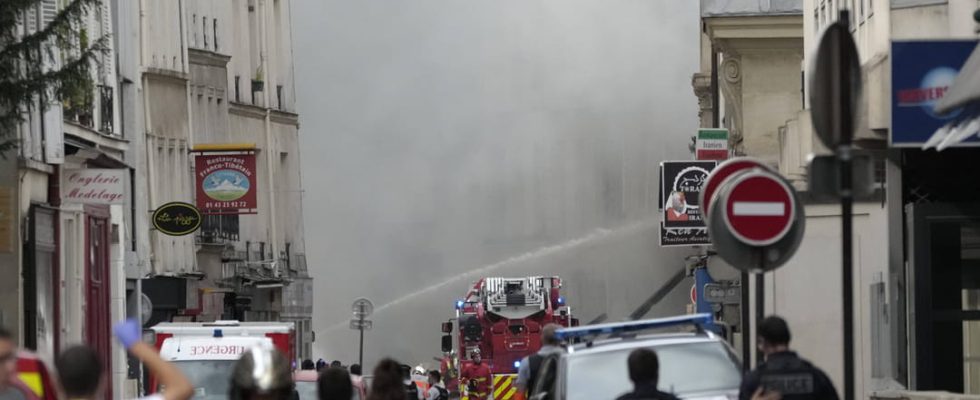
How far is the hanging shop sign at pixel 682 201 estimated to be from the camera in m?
36.8

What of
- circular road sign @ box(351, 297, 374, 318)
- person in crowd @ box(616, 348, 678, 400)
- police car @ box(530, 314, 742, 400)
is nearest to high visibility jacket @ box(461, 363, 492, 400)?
circular road sign @ box(351, 297, 374, 318)

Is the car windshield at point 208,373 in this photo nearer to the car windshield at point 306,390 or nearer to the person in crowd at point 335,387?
the car windshield at point 306,390

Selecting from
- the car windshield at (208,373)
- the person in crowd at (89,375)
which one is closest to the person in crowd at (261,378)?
the person in crowd at (89,375)

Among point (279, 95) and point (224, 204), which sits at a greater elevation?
point (279, 95)

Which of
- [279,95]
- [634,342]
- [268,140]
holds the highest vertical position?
[279,95]

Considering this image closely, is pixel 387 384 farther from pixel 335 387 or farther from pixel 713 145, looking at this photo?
pixel 713 145

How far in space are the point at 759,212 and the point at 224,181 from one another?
103 ft

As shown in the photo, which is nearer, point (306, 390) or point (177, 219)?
point (306, 390)

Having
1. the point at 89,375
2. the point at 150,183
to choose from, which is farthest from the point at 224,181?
the point at 89,375

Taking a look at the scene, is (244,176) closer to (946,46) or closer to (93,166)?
(93,166)

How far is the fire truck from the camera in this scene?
1828 inches

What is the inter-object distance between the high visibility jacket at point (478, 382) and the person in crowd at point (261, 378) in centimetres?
3264

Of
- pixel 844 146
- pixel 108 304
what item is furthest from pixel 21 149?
pixel 844 146

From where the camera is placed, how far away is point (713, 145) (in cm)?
4156
